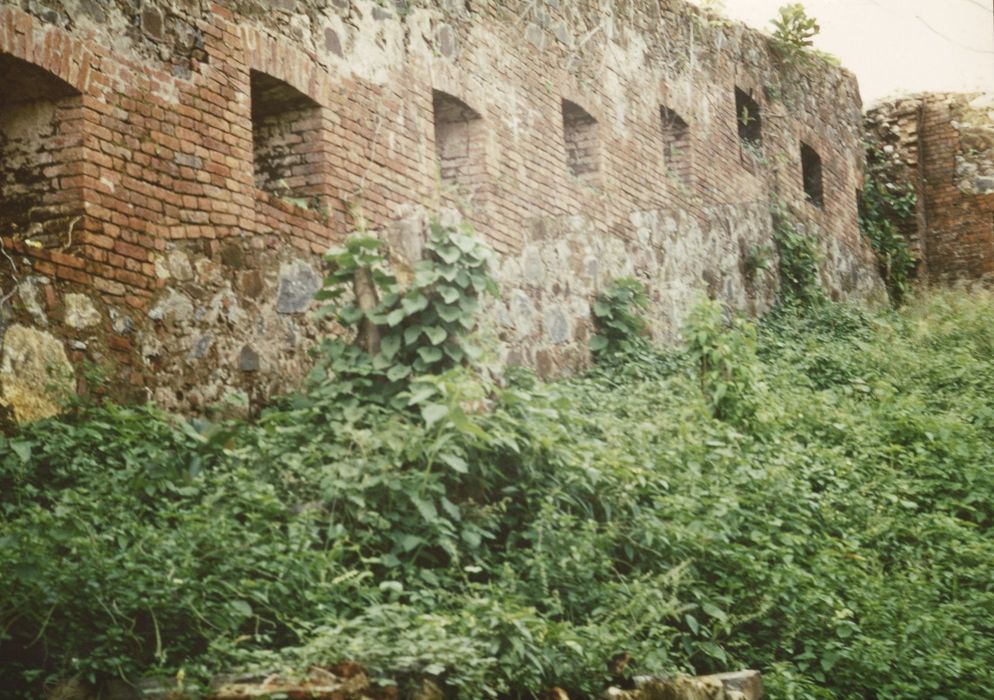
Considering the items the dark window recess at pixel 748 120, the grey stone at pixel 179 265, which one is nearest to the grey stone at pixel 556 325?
the grey stone at pixel 179 265

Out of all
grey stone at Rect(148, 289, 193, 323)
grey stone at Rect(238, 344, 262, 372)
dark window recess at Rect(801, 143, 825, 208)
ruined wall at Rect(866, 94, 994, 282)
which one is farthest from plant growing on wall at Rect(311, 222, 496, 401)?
ruined wall at Rect(866, 94, 994, 282)

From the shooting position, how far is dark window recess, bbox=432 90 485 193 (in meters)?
9.42

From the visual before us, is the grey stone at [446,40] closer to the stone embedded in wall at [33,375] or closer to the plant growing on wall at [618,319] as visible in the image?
the plant growing on wall at [618,319]

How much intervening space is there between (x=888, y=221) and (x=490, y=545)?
13477mm

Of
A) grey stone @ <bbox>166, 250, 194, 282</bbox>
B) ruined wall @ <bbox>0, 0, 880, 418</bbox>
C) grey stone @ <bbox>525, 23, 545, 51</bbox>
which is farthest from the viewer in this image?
grey stone @ <bbox>525, 23, 545, 51</bbox>

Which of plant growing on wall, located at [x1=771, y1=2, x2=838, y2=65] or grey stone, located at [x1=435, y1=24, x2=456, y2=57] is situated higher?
plant growing on wall, located at [x1=771, y1=2, x2=838, y2=65]

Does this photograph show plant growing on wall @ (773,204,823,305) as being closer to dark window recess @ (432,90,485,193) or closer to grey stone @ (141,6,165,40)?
dark window recess @ (432,90,485,193)

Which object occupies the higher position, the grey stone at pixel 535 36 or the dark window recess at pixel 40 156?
the grey stone at pixel 535 36

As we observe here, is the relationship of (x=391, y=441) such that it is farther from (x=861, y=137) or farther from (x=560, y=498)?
(x=861, y=137)

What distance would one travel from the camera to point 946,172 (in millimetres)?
18016

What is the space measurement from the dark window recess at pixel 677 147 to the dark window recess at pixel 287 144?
5630mm

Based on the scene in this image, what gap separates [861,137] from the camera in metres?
17.8

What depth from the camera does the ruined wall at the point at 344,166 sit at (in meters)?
6.30

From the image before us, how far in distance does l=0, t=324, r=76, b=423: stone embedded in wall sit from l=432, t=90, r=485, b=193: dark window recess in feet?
13.5
